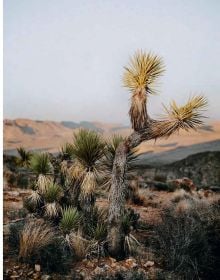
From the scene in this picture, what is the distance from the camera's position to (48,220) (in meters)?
5.25

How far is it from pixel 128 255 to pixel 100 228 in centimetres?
43

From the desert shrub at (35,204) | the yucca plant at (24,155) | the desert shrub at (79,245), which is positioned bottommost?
the desert shrub at (79,245)

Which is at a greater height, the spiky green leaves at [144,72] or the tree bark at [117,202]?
the spiky green leaves at [144,72]

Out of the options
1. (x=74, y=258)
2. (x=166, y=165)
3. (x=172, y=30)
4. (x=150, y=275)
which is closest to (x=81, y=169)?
(x=74, y=258)

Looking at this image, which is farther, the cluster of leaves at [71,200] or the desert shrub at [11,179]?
the desert shrub at [11,179]

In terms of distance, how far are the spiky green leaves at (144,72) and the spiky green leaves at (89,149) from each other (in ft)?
2.87

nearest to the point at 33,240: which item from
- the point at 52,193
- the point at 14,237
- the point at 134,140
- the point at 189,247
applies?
the point at 14,237

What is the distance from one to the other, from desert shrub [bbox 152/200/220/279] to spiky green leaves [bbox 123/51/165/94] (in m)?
1.60

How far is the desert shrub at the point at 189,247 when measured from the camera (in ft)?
14.2

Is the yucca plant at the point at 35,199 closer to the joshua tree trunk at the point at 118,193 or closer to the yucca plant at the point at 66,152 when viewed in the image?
the yucca plant at the point at 66,152

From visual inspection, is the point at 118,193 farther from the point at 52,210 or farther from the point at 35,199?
the point at 35,199

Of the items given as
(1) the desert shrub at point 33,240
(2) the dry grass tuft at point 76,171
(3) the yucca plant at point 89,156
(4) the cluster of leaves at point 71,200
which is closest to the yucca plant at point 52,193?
(4) the cluster of leaves at point 71,200

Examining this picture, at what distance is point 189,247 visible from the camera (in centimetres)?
454

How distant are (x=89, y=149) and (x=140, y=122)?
88 centimetres
